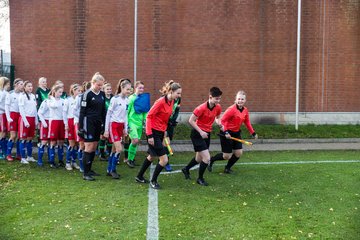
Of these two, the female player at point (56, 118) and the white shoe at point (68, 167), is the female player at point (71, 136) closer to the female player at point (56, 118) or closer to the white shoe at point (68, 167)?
the white shoe at point (68, 167)

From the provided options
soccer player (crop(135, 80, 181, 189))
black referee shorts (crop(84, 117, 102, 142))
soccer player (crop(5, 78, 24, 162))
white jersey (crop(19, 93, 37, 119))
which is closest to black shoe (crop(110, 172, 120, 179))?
black referee shorts (crop(84, 117, 102, 142))

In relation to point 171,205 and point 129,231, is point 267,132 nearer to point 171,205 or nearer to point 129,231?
point 171,205

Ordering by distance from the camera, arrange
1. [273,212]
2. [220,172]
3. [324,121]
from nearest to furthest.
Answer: [273,212] → [220,172] → [324,121]

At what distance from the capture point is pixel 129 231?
6.16 metres

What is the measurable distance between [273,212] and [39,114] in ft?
20.2

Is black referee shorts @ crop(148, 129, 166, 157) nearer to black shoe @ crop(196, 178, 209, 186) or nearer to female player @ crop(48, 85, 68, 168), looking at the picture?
black shoe @ crop(196, 178, 209, 186)

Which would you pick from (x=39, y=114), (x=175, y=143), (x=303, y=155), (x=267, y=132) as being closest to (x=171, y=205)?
(x=39, y=114)

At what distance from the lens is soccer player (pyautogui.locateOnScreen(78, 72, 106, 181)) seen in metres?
9.18

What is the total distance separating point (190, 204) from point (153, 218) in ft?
3.21

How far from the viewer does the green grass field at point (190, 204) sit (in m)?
6.20

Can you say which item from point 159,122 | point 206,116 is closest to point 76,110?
point 159,122

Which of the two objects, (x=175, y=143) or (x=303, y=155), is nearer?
(x=303, y=155)

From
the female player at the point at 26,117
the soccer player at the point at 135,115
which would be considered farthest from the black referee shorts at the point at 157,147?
the female player at the point at 26,117

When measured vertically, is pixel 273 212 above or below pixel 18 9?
below
